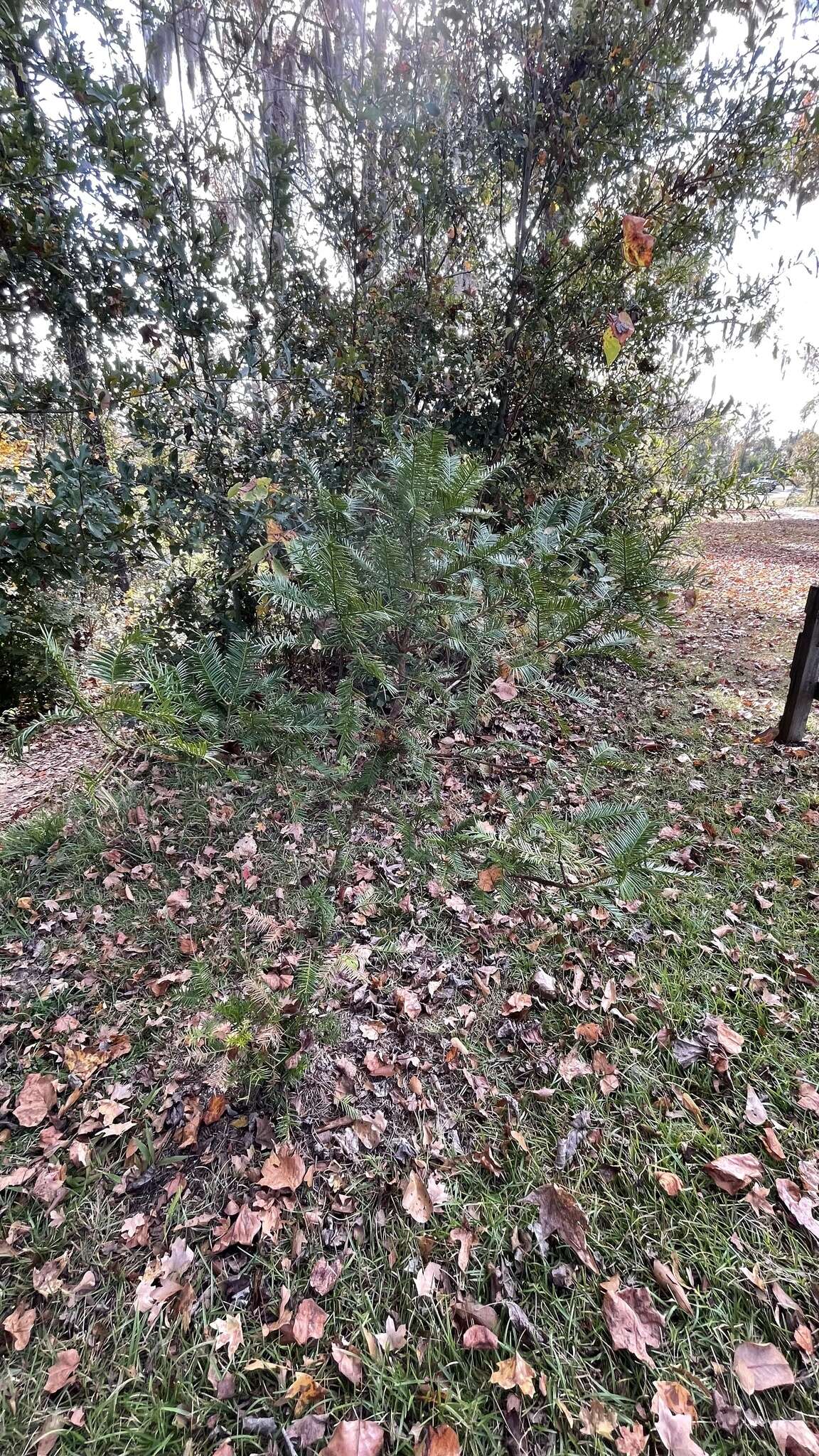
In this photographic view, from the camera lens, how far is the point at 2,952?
2.10 metres

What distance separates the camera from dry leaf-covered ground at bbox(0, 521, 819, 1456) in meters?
1.17

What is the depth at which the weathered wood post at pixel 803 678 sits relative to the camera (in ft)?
9.87

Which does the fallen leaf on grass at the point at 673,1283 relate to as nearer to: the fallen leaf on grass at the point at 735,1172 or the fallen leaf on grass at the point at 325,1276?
the fallen leaf on grass at the point at 735,1172

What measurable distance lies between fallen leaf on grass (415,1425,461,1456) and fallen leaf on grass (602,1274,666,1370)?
369 mm

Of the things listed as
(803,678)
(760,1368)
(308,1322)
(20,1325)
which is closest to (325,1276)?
(308,1322)

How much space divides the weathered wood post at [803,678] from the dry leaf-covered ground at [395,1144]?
0.80m

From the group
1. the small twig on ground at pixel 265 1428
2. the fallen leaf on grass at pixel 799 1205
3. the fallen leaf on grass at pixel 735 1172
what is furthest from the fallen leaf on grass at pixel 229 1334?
the fallen leaf on grass at pixel 799 1205

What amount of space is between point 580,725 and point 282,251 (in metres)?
2.91

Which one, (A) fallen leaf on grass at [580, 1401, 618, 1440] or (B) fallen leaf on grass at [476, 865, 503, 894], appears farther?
(B) fallen leaf on grass at [476, 865, 503, 894]

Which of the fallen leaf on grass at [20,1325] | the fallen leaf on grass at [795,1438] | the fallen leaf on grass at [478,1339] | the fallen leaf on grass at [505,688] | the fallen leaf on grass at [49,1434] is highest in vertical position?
the fallen leaf on grass at [505,688]

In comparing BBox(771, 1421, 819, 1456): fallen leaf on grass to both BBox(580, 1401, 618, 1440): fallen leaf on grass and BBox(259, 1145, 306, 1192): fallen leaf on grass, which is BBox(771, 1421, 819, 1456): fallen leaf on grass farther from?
BBox(259, 1145, 306, 1192): fallen leaf on grass

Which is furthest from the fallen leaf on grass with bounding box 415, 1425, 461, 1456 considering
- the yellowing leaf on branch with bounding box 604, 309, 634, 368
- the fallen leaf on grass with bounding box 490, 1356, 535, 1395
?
the yellowing leaf on branch with bounding box 604, 309, 634, 368

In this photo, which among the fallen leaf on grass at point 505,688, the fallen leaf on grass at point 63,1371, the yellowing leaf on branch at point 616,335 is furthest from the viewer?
the yellowing leaf on branch at point 616,335

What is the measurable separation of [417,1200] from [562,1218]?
358mm
